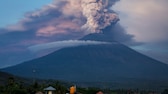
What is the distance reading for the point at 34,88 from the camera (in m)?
61.2

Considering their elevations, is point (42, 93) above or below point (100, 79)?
below

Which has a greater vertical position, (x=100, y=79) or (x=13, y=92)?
(x=100, y=79)

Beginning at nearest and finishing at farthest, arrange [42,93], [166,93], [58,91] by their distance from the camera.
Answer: [42,93] < [58,91] < [166,93]

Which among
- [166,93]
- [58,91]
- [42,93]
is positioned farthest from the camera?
[166,93]

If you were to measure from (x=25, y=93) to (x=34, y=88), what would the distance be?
7.97 metres

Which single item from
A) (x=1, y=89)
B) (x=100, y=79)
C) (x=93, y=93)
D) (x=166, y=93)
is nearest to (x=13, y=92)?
(x=1, y=89)

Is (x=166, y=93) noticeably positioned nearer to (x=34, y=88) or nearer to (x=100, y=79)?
(x=34, y=88)

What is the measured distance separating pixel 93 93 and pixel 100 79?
5450 inches

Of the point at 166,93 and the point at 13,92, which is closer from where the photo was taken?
the point at 13,92

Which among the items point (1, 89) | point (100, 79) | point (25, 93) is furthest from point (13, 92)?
point (100, 79)

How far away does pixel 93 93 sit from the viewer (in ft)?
198

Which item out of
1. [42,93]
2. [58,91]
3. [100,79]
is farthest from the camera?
[100,79]

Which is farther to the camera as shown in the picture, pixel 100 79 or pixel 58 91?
pixel 100 79

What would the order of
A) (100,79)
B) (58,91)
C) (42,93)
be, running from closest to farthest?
(42,93) < (58,91) < (100,79)
